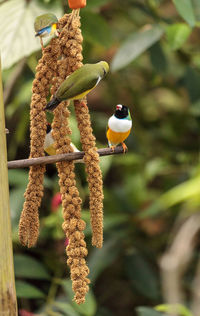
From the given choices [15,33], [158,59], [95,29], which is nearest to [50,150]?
[15,33]

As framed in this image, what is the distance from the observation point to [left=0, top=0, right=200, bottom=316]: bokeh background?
3.00ft

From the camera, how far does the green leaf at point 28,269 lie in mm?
1002

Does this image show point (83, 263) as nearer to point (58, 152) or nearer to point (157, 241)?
point (58, 152)

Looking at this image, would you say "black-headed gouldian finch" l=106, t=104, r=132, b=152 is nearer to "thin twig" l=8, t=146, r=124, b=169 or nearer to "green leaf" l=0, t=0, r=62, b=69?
"thin twig" l=8, t=146, r=124, b=169

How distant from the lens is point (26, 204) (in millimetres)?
466

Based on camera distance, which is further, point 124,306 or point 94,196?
point 124,306

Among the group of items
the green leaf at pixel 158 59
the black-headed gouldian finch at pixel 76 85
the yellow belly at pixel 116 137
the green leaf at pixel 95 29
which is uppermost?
the green leaf at pixel 95 29

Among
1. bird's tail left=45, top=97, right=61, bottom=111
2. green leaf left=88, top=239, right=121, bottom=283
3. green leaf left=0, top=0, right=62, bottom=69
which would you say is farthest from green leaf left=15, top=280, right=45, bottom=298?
bird's tail left=45, top=97, right=61, bottom=111

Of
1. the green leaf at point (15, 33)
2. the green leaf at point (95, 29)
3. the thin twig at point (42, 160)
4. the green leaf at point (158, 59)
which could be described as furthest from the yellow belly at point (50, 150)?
the green leaf at point (158, 59)

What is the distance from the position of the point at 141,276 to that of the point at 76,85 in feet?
2.79

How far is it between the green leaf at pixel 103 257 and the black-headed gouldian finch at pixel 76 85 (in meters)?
0.71

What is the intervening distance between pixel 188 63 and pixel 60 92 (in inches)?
37.2

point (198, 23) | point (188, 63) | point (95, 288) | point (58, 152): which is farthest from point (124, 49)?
point (95, 288)

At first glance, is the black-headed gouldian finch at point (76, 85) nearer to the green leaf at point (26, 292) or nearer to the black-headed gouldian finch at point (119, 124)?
the black-headed gouldian finch at point (119, 124)
